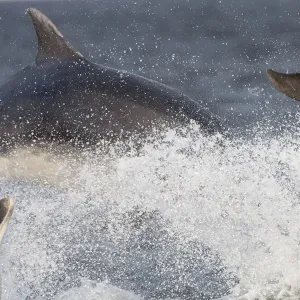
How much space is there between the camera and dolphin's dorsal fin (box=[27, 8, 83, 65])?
9359 mm

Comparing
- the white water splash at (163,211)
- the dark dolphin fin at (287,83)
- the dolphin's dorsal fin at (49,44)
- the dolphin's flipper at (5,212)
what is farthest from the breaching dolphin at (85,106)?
the dolphin's flipper at (5,212)

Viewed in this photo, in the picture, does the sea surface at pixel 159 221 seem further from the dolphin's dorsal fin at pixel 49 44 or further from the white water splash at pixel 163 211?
the dolphin's dorsal fin at pixel 49 44

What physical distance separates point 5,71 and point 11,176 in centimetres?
2220

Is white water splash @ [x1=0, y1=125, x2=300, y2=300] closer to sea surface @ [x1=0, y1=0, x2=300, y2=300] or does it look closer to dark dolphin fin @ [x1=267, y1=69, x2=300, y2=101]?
sea surface @ [x1=0, y1=0, x2=300, y2=300]

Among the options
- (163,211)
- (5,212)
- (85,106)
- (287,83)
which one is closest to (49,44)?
(85,106)

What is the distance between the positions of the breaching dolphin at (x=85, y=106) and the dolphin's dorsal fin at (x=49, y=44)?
5.1 inches

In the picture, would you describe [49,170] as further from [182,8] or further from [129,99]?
[182,8]

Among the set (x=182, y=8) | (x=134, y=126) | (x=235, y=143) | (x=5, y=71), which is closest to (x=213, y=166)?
(x=235, y=143)

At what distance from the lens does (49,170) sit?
911 centimetres

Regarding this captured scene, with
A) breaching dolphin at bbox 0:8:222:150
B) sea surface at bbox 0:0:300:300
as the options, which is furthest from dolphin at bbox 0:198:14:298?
breaching dolphin at bbox 0:8:222:150

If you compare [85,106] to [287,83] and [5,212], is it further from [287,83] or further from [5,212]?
[5,212]

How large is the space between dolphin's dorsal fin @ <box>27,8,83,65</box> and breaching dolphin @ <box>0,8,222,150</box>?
0.42 feet

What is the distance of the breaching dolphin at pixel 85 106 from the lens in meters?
8.68

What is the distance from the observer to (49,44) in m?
9.52
